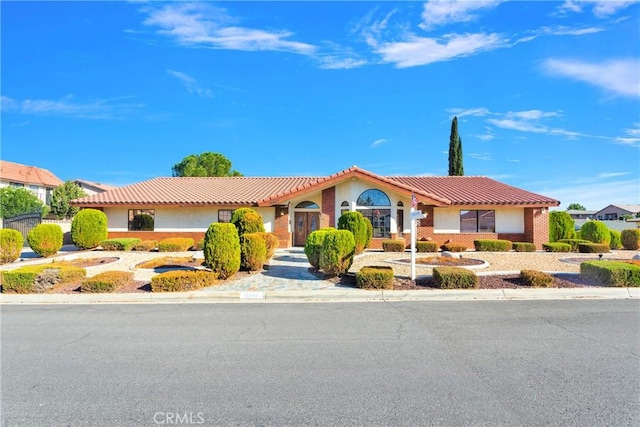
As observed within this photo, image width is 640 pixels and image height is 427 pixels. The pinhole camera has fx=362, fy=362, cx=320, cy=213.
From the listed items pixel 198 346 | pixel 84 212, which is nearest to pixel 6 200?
pixel 84 212

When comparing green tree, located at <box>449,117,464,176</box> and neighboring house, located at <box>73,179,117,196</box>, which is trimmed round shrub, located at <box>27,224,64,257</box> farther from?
neighboring house, located at <box>73,179,117,196</box>

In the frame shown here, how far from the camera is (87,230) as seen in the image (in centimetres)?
1934

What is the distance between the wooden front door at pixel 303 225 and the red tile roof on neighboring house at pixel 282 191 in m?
1.86

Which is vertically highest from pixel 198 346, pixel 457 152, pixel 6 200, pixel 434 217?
pixel 457 152

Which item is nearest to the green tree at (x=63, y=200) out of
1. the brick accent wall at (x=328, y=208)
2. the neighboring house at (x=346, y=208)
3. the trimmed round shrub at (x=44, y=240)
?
the neighboring house at (x=346, y=208)

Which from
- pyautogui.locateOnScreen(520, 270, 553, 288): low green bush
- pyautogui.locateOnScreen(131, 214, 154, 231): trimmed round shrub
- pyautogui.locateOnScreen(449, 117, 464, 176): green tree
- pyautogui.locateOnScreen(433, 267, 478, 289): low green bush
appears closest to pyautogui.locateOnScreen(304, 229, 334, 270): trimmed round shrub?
pyautogui.locateOnScreen(433, 267, 478, 289): low green bush

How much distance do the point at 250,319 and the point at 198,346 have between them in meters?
1.67

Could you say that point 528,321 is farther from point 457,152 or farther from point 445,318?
point 457,152

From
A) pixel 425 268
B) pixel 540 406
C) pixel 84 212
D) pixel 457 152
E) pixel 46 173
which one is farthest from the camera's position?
pixel 46 173

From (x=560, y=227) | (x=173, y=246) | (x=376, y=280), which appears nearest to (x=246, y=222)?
(x=376, y=280)

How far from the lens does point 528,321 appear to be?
263 inches

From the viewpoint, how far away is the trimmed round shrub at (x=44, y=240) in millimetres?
16375

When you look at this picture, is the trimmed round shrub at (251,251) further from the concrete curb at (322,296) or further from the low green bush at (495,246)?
the low green bush at (495,246)

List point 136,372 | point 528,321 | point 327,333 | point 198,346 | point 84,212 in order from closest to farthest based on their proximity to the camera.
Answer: point 136,372 < point 198,346 < point 327,333 < point 528,321 < point 84,212
